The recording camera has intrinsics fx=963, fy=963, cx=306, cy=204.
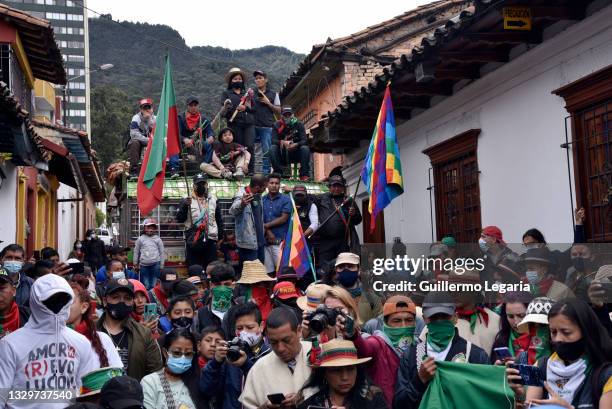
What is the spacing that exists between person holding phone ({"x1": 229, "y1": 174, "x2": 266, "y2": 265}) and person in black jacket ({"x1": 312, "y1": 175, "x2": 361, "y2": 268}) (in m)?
0.80

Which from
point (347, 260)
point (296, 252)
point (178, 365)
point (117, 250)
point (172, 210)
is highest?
point (172, 210)

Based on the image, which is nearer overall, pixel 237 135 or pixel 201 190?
pixel 201 190

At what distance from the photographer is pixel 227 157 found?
17891 mm

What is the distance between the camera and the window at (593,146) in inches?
394

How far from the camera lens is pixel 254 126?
1858 cm

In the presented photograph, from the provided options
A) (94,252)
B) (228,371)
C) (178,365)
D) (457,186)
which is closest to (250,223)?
(457,186)

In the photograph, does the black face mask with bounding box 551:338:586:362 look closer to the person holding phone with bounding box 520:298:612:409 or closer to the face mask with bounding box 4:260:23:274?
the person holding phone with bounding box 520:298:612:409

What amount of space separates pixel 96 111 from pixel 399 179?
51.4 metres

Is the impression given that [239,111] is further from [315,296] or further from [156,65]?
[156,65]

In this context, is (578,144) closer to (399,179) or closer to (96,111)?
(399,179)

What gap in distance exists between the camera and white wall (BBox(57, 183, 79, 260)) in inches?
1286

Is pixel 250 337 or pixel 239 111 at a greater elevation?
pixel 239 111

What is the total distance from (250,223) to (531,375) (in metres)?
8.95

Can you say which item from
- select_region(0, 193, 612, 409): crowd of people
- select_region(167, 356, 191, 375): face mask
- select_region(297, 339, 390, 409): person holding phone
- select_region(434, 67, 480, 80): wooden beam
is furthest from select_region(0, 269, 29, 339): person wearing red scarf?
select_region(434, 67, 480, 80): wooden beam
